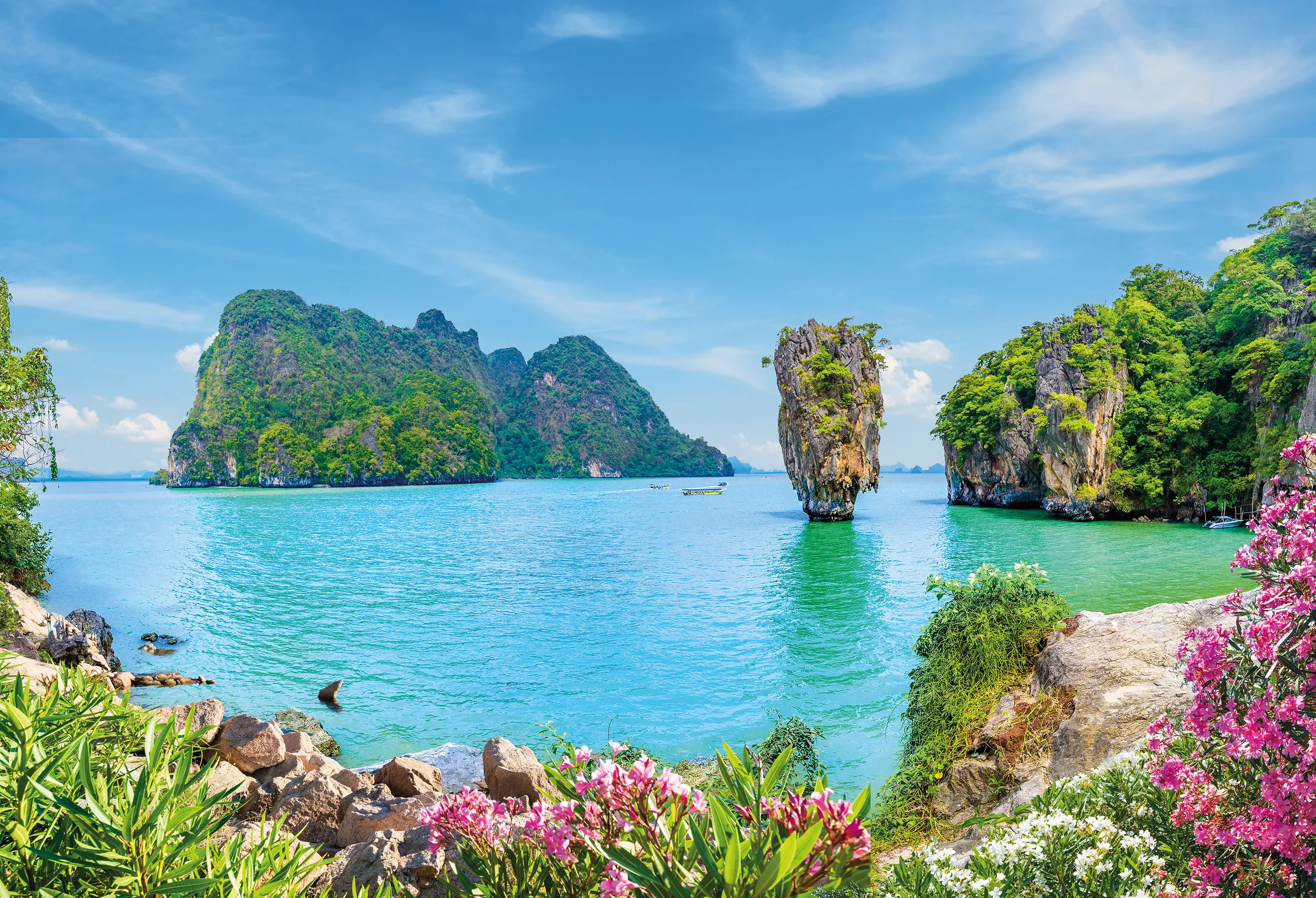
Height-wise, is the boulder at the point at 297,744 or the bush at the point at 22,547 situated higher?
the bush at the point at 22,547

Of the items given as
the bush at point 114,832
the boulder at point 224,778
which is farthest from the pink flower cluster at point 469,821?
the boulder at point 224,778

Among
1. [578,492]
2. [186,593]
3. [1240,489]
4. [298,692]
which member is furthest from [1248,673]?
[578,492]

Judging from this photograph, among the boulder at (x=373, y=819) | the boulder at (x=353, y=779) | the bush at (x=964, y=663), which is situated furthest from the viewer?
the boulder at (x=353, y=779)

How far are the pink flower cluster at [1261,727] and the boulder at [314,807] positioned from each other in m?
6.60

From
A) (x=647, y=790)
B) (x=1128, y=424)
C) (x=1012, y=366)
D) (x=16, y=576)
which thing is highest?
(x=1012, y=366)

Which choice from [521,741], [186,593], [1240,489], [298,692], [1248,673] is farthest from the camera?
[1240,489]

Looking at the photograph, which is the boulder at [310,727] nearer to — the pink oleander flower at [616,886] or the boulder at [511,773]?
the boulder at [511,773]

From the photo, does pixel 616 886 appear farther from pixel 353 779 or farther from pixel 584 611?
pixel 584 611

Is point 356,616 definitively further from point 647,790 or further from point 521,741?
point 647,790

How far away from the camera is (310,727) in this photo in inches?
430

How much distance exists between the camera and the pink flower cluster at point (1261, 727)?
2.03 meters

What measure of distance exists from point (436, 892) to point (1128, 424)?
164 ft

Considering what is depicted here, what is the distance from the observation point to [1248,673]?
7.30ft

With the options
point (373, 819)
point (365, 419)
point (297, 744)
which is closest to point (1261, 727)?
point (373, 819)
